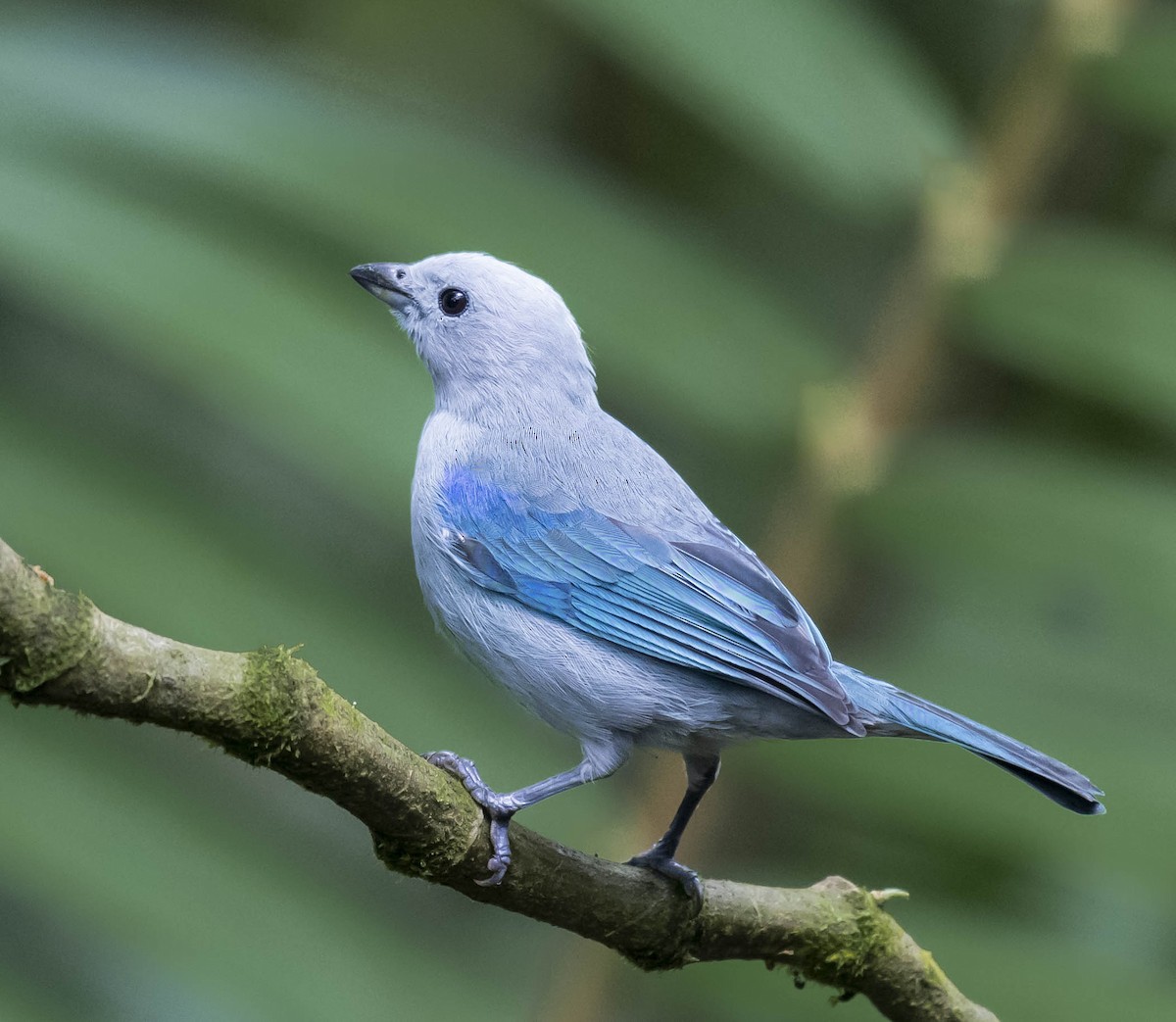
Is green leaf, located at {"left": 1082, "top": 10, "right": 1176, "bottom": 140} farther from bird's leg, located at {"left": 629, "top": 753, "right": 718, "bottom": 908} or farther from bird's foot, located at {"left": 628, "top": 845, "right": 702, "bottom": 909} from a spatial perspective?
bird's foot, located at {"left": 628, "top": 845, "right": 702, "bottom": 909}

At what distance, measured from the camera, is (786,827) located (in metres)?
3.98

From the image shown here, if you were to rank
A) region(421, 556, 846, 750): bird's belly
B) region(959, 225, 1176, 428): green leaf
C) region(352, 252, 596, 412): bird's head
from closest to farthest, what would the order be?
region(421, 556, 846, 750): bird's belly < region(352, 252, 596, 412): bird's head < region(959, 225, 1176, 428): green leaf

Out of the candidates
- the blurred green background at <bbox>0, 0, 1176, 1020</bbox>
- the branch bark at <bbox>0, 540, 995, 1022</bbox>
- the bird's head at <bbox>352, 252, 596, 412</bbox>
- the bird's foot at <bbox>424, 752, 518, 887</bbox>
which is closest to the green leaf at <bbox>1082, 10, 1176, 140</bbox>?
the blurred green background at <bbox>0, 0, 1176, 1020</bbox>

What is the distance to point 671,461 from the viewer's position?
4.79 metres

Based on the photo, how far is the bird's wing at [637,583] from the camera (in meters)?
2.97

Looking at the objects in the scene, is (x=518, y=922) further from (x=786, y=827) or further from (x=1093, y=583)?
(x=1093, y=583)

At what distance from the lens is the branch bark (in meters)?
1.90

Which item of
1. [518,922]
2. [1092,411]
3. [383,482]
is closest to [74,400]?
[383,482]

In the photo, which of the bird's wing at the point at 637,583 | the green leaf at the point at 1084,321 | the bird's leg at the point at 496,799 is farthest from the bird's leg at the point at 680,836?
the green leaf at the point at 1084,321

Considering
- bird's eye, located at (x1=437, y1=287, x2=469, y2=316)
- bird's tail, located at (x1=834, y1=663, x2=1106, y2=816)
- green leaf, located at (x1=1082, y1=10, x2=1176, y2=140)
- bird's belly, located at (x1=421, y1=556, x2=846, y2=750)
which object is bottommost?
bird's belly, located at (x1=421, y1=556, x2=846, y2=750)

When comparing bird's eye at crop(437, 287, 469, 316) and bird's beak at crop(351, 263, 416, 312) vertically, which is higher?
bird's eye at crop(437, 287, 469, 316)

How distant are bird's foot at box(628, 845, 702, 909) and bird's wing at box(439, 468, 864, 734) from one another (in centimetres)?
38

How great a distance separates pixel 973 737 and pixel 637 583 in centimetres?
75

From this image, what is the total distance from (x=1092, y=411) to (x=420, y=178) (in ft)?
6.84
